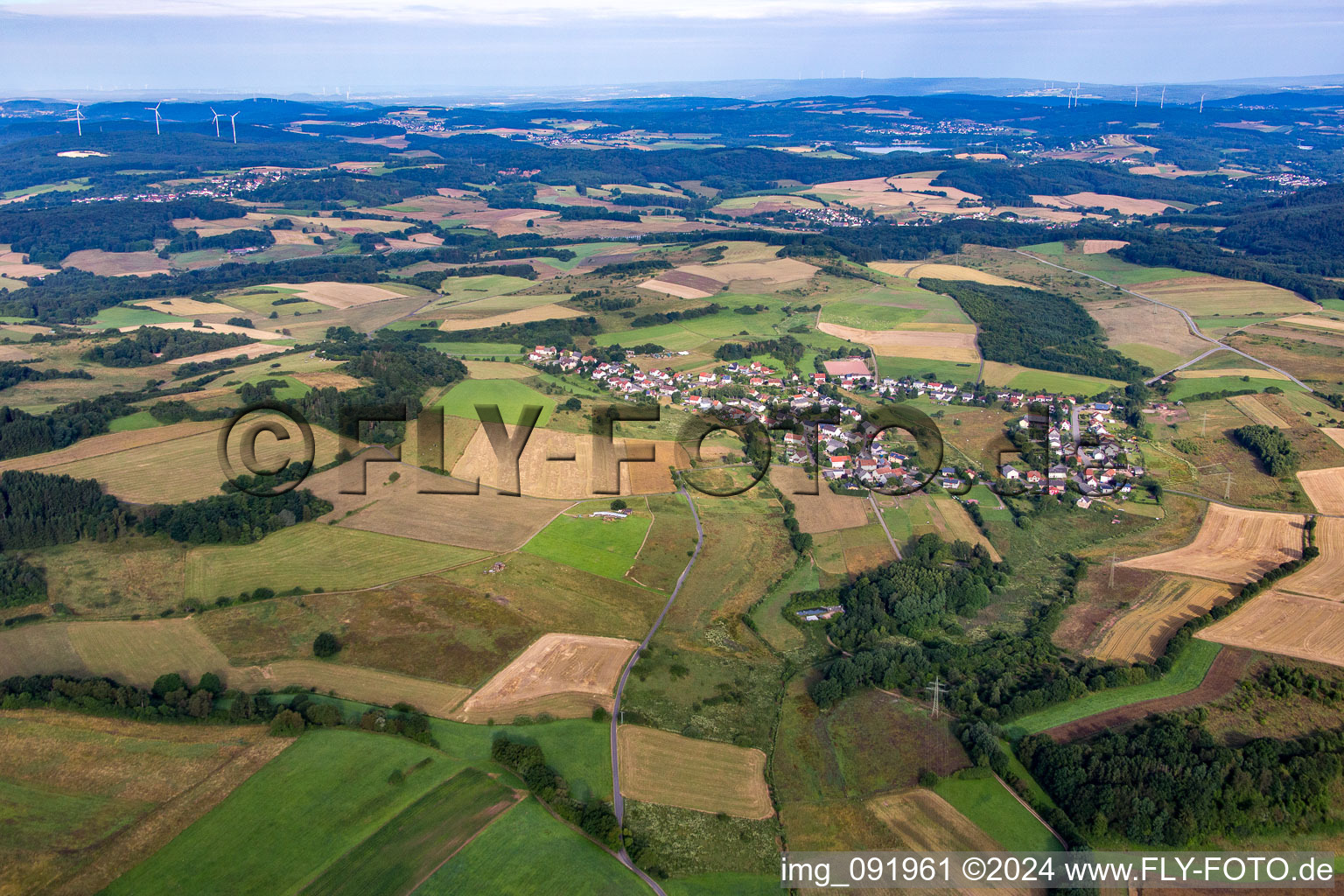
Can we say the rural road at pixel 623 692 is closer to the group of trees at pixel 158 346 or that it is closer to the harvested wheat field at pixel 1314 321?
the group of trees at pixel 158 346

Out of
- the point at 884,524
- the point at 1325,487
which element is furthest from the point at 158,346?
the point at 1325,487

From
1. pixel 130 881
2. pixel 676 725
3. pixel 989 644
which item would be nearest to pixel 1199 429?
pixel 989 644

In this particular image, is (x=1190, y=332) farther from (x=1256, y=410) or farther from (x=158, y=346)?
(x=158, y=346)

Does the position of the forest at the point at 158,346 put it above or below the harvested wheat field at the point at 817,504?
above

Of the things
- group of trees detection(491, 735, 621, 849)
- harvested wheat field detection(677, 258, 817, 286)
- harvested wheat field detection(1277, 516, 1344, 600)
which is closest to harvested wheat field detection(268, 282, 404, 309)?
harvested wheat field detection(677, 258, 817, 286)

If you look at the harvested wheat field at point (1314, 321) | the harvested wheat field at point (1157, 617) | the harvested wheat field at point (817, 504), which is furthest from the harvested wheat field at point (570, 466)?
the harvested wheat field at point (1314, 321)

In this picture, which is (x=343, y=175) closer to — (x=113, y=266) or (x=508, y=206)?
(x=508, y=206)
